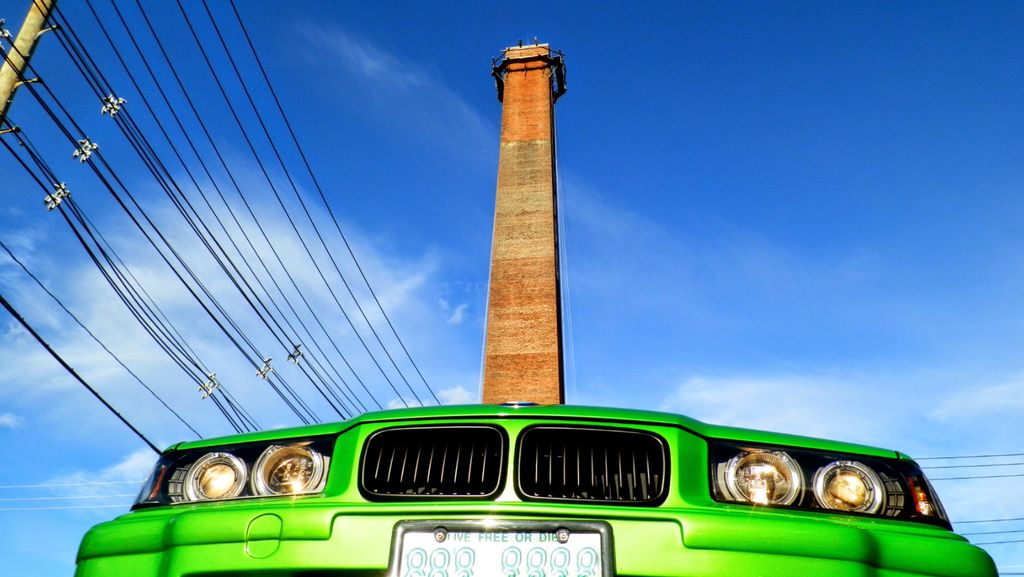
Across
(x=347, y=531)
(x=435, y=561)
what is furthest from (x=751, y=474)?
(x=347, y=531)

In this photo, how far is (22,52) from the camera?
268 inches

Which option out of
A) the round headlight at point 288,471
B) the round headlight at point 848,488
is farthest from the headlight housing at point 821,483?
the round headlight at point 288,471

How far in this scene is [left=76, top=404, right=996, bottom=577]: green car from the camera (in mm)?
1624

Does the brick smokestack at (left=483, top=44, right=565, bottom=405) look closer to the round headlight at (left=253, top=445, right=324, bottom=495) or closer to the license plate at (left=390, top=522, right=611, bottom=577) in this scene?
the round headlight at (left=253, top=445, right=324, bottom=495)

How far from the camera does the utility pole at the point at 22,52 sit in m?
6.55

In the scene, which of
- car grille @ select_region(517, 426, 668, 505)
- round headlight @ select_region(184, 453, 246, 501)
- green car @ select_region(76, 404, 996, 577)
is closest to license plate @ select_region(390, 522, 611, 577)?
green car @ select_region(76, 404, 996, 577)

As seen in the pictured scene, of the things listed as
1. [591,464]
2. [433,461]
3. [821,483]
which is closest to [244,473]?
[433,461]

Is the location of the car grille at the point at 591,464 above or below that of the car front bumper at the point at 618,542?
above

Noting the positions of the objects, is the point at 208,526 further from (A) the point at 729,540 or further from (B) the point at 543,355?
(B) the point at 543,355

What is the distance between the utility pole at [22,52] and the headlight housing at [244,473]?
6.16m

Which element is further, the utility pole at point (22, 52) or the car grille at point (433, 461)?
the utility pole at point (22, 52)

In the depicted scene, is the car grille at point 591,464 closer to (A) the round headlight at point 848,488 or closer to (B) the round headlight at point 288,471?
(A) the round headlight at point 848,488

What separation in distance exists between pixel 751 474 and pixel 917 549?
0.44 m

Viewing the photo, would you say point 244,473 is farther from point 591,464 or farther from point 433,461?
point 591,464
